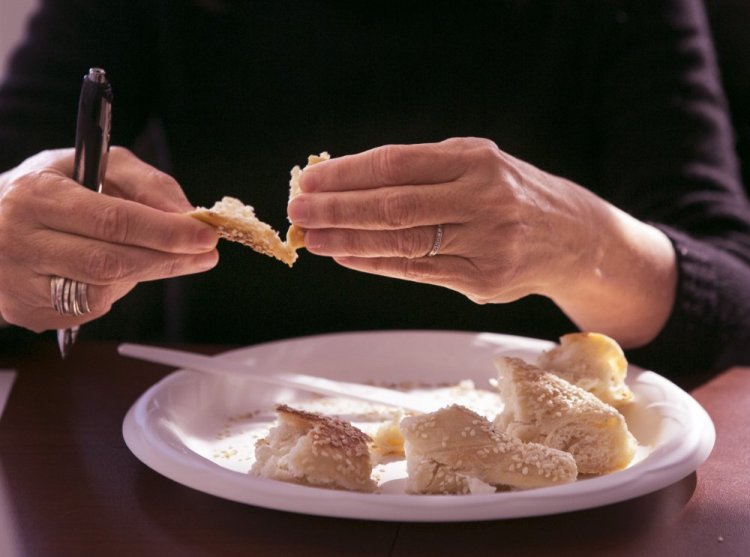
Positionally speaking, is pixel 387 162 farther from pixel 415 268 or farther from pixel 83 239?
pixel 83 239

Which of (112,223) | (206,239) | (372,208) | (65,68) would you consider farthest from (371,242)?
(65,68)

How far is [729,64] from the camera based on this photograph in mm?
2014

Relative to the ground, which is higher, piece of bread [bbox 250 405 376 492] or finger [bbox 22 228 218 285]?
finger [bbox 22 228 218 285]

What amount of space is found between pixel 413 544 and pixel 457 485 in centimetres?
9

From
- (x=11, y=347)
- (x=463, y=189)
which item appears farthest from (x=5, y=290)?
(x=463, y=189)

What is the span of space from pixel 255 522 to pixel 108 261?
0.35 metres

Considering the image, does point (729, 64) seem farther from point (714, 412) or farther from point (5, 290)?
point (5, 290)

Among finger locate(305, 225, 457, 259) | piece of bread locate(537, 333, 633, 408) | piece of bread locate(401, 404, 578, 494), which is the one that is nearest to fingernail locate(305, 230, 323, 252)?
finger locate(305, 225, 457, 259)

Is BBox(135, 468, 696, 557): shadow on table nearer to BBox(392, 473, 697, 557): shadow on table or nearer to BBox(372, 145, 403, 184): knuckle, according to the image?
BBox(392, 473, 697, 557): shadow on table

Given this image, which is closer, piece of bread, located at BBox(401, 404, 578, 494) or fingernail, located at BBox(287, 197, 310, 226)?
piece of bread, located at BBox(401, 404, 578, 494)

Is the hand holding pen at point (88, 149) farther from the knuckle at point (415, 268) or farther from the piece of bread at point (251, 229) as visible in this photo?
the knuckle at point (415, 268)

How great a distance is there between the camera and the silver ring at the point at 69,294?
A: 104cm

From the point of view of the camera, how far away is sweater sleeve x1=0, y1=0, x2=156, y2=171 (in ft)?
5.55

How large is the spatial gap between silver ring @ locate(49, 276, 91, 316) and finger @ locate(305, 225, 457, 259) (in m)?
0.28
